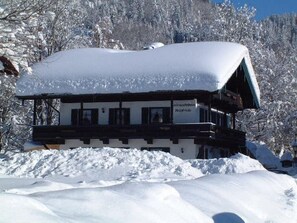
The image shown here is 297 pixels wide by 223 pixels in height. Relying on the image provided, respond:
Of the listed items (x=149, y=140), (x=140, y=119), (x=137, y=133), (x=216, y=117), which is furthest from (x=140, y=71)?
(x=216, y=117)

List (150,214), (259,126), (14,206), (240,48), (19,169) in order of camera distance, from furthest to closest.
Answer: (259,126) → (240,48) → (19,169) → (150,214) → (14,206)

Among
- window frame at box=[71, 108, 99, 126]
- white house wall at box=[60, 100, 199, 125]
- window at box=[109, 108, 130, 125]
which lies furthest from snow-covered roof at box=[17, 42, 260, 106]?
window at box=[109, 108, 130, 125]

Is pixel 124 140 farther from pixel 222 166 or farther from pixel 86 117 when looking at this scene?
pixel 222 166

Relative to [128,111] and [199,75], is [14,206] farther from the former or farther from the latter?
[128,111]

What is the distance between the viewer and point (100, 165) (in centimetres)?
2230

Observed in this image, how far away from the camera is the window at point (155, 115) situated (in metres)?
33.6

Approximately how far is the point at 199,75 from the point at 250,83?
337 inches

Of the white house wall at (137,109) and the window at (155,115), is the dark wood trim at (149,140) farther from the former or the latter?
the white house wall at (137,109)

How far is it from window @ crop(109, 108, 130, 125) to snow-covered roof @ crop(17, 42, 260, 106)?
254cm

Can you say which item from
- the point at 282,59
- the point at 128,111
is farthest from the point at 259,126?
the point at 128,111

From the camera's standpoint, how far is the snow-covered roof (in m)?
31.0

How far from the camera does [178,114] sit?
3316 centimetres

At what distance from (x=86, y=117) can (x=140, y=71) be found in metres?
5.15

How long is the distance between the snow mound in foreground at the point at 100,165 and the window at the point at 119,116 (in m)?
9.82
